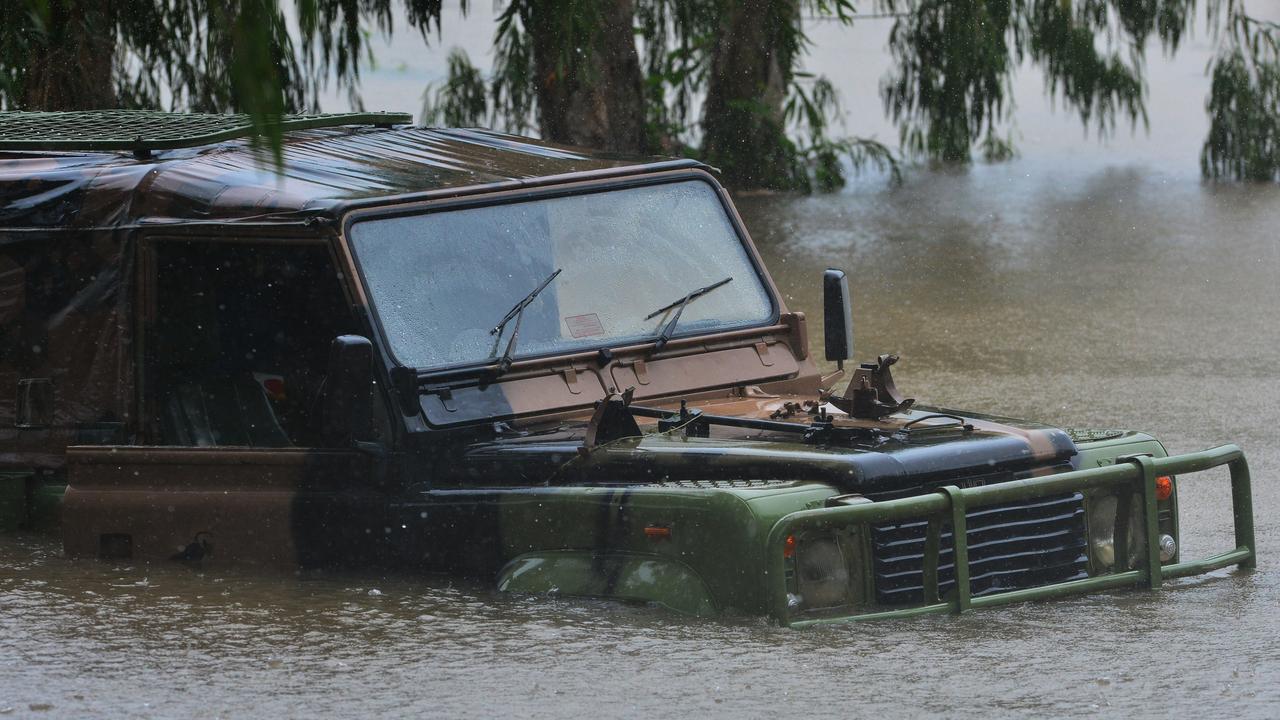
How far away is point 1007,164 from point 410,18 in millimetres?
13545

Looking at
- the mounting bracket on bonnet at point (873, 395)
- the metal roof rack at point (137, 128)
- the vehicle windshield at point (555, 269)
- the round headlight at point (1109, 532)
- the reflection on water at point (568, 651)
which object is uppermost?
the metal roof rack at point (137, 128)

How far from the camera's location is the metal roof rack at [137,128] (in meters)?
8.23

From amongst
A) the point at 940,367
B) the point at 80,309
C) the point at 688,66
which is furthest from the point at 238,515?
the point at 688,66

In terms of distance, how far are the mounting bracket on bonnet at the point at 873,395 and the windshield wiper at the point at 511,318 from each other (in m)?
1.16

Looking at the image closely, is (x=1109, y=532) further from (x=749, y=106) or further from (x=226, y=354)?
(x=749, y=106)

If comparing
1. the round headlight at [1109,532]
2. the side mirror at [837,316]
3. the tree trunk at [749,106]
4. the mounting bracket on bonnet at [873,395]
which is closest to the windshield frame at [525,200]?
the side mirror at [837,316]

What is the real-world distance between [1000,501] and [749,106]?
1562 cm

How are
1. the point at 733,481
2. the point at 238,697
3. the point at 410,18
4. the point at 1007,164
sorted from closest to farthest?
the point at 238,697 → the point at 733,481 → the point at 410,18 → the point at 1007,164

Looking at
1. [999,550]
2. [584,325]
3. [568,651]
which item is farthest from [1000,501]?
[584,325]

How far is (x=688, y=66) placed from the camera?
22.7m

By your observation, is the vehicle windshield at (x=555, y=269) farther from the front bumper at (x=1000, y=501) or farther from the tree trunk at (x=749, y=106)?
the tree trunk at (x=749, y=106)

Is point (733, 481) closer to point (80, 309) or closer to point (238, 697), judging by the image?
point (238, 697)

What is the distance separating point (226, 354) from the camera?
7711 mm

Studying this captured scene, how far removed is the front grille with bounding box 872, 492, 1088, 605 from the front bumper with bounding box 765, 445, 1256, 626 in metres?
0.05
